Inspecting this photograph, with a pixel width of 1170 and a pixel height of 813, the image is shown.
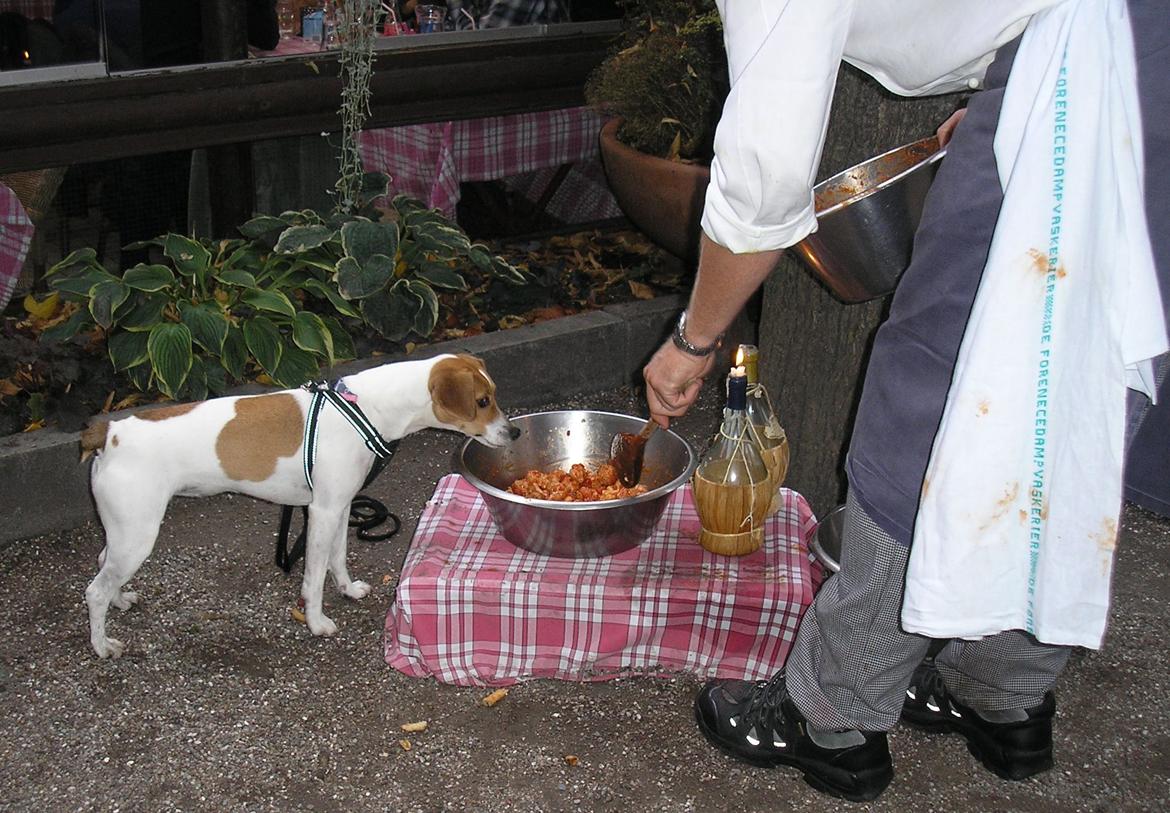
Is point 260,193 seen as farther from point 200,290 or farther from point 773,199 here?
point 773,199

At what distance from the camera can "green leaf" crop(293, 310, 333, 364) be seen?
179 inches

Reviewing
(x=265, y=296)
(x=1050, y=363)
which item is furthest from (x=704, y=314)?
(x=265, y=296)

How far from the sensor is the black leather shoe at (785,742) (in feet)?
9.34

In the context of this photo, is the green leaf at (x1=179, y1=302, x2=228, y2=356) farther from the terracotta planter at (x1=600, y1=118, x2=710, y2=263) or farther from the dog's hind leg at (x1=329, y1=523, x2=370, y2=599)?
the terracotta planter at (x1=600, y1=118, x2=710, y2=263)

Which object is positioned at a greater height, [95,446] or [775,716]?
[95,446]

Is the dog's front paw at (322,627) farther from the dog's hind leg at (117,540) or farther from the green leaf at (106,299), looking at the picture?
the green leaf at (106,299)

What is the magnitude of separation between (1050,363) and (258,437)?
214 centimetres

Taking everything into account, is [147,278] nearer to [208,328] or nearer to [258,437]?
[208,328]

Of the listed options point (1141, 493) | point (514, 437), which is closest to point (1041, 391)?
point (1141, 493)

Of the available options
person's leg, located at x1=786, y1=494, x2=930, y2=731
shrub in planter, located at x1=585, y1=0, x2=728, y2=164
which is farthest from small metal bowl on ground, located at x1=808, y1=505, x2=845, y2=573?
shrub in planter, located at x1=585, y1=0, x2=728, y2=164

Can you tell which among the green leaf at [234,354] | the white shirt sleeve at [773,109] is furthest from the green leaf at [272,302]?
the white shirt sleeve at [773,109]

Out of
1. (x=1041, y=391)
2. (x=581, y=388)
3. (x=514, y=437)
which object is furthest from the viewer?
(x=581, y=388)

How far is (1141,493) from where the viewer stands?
8.53ft

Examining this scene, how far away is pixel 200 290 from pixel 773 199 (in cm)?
330
